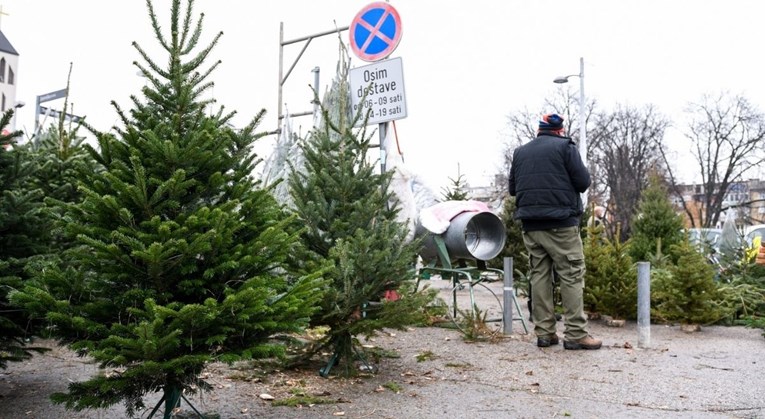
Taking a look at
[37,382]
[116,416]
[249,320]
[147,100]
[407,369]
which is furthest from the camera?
[407,369]

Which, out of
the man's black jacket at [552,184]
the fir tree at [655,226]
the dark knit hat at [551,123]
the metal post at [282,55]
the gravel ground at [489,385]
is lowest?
the gravel ground at [489,385]

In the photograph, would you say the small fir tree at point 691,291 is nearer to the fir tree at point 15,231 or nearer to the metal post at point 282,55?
the fir tree at point 15,231

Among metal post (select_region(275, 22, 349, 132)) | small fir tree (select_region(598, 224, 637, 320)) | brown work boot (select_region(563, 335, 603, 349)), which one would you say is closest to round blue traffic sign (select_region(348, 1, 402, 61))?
brown work boot (select_region(563, 335, 603, 349))

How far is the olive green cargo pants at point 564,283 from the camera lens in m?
6.36

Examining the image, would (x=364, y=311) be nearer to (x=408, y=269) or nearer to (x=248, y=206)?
(x=408, y=269)

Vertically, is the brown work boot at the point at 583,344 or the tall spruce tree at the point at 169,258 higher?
the tall spruce tree at the point at 169,258

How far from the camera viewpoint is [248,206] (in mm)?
3342

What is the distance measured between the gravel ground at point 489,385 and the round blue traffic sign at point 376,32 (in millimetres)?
2849

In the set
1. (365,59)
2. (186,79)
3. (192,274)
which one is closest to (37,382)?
(192,274)

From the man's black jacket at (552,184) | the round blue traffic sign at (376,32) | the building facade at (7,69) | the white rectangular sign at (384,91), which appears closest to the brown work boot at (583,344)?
the man's black jacket at (552,184)

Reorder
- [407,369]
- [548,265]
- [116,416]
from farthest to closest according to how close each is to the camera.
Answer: [548,265], [407,369], [116,416]

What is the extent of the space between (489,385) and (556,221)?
6.79 ft

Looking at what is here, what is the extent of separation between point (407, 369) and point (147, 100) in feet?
9.60

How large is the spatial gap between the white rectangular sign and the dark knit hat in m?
1.38
